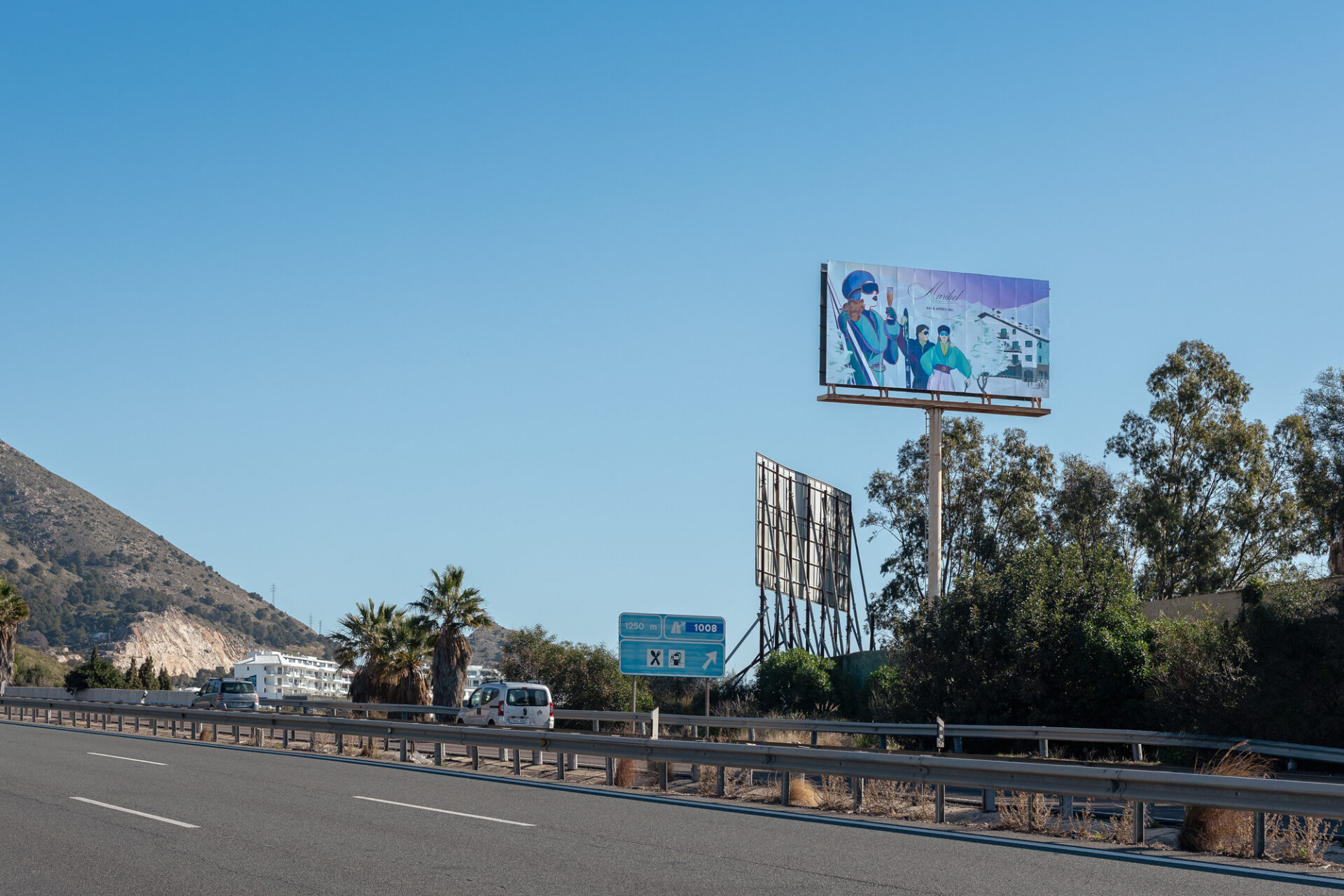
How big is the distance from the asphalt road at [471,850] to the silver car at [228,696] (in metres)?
29.2

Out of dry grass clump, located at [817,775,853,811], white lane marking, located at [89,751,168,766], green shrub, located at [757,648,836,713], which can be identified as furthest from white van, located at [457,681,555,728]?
dry grass clump, located at [817,775,853,811]

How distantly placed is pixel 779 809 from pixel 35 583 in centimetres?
20887

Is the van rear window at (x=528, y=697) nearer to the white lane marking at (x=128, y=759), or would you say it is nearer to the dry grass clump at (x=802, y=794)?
the white lane marking at (x=128, y=759)

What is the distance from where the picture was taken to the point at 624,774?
1822cm

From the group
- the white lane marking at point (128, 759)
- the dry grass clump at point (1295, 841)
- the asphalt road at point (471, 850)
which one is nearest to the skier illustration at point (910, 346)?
the white lane marking at point (128, 759)

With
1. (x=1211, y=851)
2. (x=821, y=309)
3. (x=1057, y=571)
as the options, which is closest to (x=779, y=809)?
(x=1211, y=851)

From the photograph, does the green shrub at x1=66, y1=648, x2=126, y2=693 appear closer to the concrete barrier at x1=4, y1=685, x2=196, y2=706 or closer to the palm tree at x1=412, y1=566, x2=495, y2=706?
the concrete barrier at x1=4, y1=685, x2=196, y2=706

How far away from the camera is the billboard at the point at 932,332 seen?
143 feet

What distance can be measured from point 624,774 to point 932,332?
2936cm

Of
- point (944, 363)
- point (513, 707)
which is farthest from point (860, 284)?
point (513, 707)

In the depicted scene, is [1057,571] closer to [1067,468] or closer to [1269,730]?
[1269,730]

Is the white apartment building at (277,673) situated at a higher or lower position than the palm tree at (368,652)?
lower

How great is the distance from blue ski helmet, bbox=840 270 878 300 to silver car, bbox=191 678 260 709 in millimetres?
26195

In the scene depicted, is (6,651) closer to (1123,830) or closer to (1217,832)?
(1123,830)
